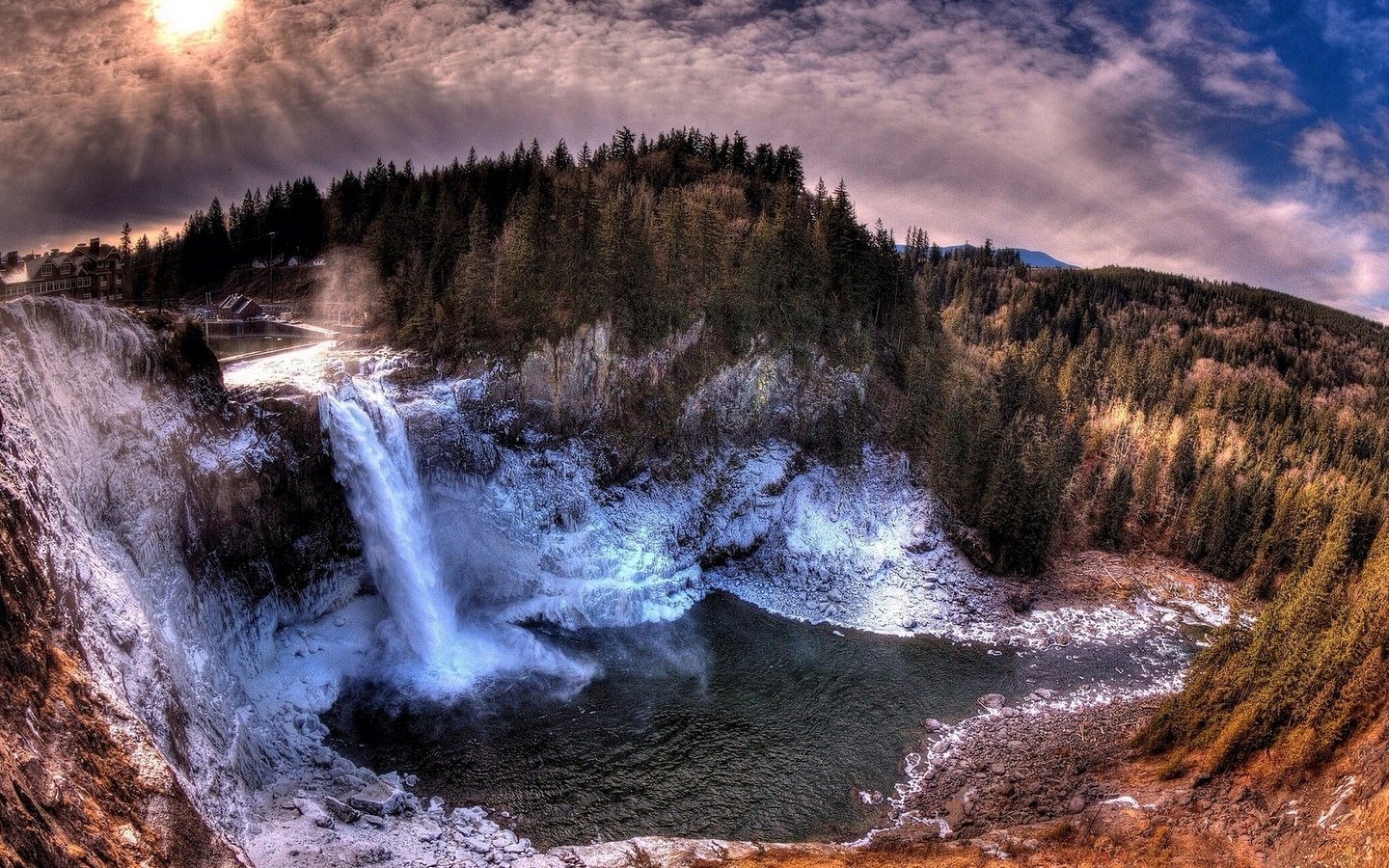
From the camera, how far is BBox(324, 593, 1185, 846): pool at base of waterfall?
989 inches

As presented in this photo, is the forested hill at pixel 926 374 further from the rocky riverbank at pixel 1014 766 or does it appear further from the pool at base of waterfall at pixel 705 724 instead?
the pool at base of waterfall at pixel 705 724

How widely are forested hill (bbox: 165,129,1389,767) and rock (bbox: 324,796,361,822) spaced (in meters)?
26.7

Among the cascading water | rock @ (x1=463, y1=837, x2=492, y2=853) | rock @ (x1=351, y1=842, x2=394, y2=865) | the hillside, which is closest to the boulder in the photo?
the hillside

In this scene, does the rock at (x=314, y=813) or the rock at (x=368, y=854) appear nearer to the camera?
the rock at (x=368, y=854)

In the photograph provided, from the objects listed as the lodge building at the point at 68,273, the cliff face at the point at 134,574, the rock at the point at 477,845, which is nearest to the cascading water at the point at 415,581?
the cliff face at the point at 134,574

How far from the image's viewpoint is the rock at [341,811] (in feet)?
74.4

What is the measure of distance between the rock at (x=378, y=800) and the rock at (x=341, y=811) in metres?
0.24

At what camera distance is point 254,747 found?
24.5m

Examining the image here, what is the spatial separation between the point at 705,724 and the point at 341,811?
47.1 feet

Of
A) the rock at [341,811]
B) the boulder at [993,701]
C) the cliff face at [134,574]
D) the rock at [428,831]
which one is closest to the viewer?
the cliff face at [134,574]

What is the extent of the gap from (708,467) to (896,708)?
68.8ft

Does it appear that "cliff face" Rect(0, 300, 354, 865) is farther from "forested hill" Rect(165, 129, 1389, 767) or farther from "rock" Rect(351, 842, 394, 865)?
"forested hill" Rect(165, 129, 1389, 767)

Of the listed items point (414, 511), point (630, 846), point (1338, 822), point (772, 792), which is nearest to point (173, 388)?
point (414, 511)

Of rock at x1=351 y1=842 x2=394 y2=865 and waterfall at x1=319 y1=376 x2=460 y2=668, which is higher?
waterfall at x1=319 y1=376 x2=460 y2=668
